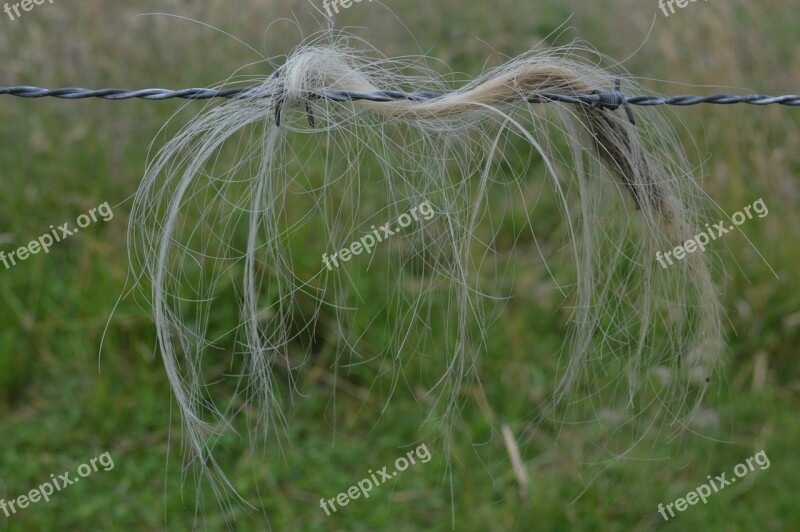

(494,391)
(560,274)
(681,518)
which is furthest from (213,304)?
(681,518)

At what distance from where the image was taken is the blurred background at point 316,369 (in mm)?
2771

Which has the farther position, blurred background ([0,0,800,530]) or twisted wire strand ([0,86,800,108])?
blurred background ([0,0,800,530])

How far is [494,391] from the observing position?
10.4ft

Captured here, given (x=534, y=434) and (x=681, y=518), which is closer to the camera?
(x=681, y=518)

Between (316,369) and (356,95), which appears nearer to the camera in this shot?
(356,95)

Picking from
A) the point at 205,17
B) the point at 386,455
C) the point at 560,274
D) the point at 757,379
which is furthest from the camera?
the point at 205,17

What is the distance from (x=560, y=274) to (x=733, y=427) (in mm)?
909

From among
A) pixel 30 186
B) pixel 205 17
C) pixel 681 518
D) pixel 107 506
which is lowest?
pixel 681 518

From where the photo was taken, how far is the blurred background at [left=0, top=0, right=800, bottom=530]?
2771mm

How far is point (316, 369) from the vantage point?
10.6ft

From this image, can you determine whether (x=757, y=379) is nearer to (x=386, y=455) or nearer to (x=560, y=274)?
(x=560, y=274)

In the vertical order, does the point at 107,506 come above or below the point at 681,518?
above

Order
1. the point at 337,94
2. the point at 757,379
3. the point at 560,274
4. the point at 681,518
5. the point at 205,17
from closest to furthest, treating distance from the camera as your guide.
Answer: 1. the point at 337,94
2. the point at 681,518
3. the point at 757,379
4. the point at 560,274
5. the point at 205,17

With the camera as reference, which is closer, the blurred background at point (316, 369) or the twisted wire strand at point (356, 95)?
the twisted wire strand at point (356, 95)
